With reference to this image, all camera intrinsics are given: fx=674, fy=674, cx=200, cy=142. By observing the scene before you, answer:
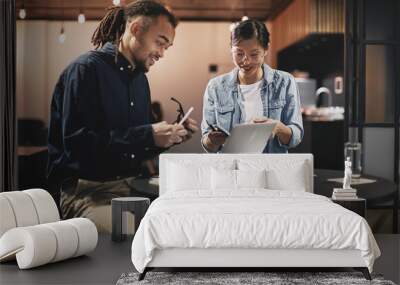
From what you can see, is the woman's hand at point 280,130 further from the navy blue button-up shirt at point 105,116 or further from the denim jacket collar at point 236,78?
the navy blue button-up shirt at point 105,116

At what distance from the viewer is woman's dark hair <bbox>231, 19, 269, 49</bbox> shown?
23.0 ft

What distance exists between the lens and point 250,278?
4887 millimetres

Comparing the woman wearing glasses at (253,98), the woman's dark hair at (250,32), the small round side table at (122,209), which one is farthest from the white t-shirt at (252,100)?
the small round side table at (122,209)

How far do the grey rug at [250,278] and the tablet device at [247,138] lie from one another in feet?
6.85

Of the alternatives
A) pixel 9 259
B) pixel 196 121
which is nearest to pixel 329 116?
Answer: pixel 196 121

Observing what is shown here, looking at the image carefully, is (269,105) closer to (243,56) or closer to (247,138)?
(247,138)

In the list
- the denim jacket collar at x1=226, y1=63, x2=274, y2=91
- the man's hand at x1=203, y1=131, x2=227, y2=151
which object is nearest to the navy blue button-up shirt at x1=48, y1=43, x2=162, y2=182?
the man's hand at x1=203, y1=131, x2=227, y2=151

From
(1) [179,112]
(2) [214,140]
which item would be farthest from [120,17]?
(2) [214,140]

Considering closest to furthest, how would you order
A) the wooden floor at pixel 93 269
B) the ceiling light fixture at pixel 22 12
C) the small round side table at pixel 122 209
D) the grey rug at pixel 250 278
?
the grey rug at pixel 250 278 → the wooden floor at pixel 93 269 → the small round side table at pixel 122 209 → the ceiling light fixture at pixel 22 12

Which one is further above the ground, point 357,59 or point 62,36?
point 62,36

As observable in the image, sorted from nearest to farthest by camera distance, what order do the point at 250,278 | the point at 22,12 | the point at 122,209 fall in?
1. the point at 250,278
2. the point at 122,209
3. the point at 22,12

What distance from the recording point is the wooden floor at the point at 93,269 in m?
4.93

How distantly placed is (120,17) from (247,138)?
1.82m

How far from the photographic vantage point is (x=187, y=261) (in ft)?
16.0
